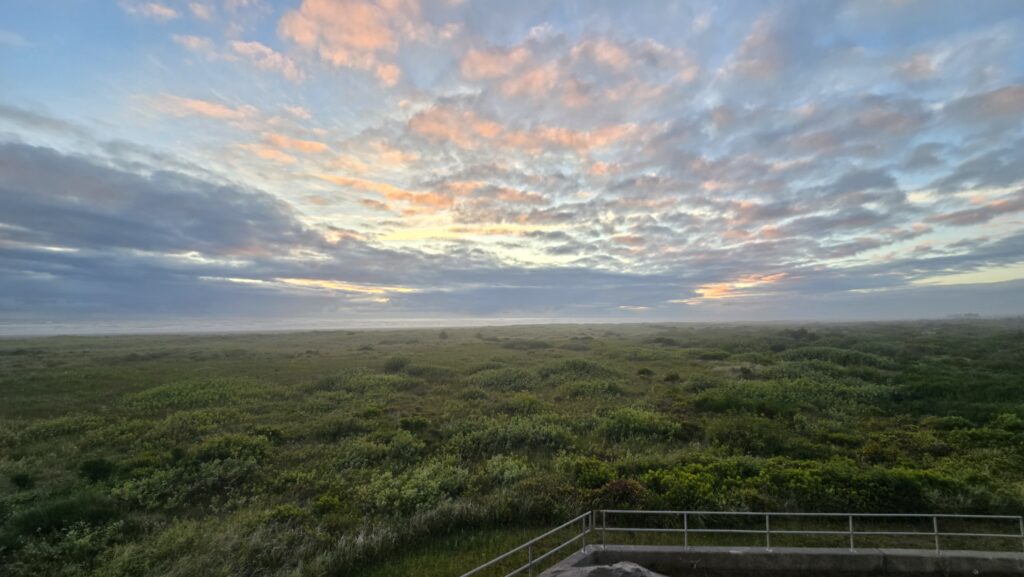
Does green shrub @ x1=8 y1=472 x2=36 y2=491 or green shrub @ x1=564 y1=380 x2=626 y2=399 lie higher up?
green shrub @ x1=564 y1=380 x2=626 y2=399

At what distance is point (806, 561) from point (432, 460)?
12.9 meters

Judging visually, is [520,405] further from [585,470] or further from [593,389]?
[585,470]

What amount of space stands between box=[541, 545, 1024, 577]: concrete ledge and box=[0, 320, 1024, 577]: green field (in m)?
3.47

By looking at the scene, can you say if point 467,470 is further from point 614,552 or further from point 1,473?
point 1,473

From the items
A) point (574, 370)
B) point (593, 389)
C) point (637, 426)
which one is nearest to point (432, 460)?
point (637, 426)

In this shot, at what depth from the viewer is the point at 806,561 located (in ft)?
31.8

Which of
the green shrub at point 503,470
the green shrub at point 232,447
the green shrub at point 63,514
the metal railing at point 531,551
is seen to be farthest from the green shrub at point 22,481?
the metal railing at point 531,551

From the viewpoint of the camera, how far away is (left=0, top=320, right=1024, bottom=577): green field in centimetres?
1197

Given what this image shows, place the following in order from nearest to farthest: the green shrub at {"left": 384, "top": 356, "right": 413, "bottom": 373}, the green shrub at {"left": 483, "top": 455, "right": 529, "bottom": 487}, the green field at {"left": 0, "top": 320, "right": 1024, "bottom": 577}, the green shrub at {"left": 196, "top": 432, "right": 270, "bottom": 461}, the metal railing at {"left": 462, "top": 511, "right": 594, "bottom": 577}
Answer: the metal railing at {"left": 462, "top": 511, "right": 594, "bottom": 577} → the green field at {"left": 0, "top": 320, "right": 1024, "bottom": 577} → the green shrub at {"left": 483, "top": 455, "right": 529, "bottom": 487} → the green shrub at {"left": 196, "top": 432, "right": 270, "bottom": 461} → the green shrub at {"left": 384, "top": 356, "right": 413, "bottom": 373}

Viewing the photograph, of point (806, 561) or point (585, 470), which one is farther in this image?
point (585, 470)

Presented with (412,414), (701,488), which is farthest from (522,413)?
(701,488)

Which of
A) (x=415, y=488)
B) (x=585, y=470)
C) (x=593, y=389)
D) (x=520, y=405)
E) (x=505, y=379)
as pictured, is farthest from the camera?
(x=505, y=379)

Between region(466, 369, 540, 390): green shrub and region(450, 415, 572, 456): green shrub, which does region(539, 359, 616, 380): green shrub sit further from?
region(450, 415, 572, 456): green shrub

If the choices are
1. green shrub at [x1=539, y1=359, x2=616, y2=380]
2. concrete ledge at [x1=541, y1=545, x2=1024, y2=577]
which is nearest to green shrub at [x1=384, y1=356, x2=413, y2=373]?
green shrub at [x1=539, y1=359, x2=616, y2=380]
